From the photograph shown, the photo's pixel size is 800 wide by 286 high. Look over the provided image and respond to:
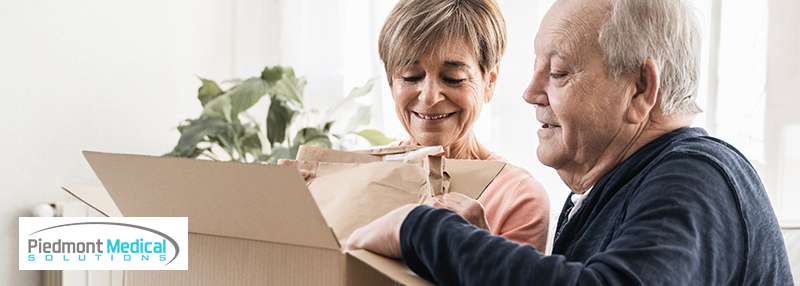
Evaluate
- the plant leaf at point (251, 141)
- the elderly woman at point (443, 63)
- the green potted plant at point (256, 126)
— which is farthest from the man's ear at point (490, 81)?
the plant leaf at point (251, 141)

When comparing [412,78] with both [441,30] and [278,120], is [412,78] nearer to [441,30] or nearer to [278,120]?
[441,30]

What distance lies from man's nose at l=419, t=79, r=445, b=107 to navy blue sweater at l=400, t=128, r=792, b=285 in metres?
0.48

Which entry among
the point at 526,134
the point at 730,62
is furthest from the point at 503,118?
the point at 730,62

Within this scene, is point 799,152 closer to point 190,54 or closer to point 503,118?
point 503,118

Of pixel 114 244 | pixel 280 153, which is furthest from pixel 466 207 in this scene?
pixel 280 153

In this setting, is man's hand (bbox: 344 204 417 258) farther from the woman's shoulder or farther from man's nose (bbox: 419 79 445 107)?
man's nose (bbox: 419 79 445 107)

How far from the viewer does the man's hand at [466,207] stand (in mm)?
915

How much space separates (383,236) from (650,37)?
331mm

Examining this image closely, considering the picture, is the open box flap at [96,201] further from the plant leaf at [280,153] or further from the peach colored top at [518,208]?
the plant leaf at [280,153]

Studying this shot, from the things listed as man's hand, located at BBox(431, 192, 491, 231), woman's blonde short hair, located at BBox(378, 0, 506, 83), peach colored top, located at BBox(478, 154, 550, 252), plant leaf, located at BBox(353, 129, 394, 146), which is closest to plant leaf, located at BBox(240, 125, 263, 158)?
plant leaf, located at BBox(353, 129, 394, 146)

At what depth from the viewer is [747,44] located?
267cm

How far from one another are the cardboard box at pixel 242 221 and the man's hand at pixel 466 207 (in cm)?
6

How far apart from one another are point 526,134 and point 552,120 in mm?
1962

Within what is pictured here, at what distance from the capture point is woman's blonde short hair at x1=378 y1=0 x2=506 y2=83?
1.34 meters
